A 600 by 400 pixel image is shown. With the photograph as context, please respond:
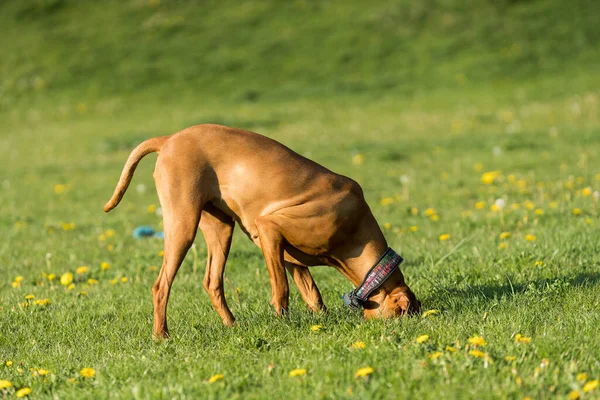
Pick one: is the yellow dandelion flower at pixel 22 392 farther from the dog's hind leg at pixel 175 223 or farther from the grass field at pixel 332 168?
the dog's hind leg at pixel 175 223

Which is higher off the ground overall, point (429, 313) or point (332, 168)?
point (429, 313)

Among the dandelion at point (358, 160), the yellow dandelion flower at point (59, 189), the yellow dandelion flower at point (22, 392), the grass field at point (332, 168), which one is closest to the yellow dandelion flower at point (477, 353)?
the grass field at point (332, 168)

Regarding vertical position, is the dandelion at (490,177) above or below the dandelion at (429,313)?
below

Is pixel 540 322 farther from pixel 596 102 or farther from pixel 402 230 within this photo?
pixel 596 102

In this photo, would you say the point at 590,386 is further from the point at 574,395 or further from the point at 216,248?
the point at 216,248

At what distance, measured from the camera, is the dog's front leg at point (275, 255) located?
4.85 metres

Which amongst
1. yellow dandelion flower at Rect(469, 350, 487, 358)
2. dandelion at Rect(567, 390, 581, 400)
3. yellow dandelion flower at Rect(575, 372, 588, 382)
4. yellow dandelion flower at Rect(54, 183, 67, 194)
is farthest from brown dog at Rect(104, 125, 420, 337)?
yellow dandelion flower at Rect(54, 183, 67, 194)

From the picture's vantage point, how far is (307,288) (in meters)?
5.28

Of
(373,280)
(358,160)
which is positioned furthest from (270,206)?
(358,160)

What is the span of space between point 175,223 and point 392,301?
55.9 inches

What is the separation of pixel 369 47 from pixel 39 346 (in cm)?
2151

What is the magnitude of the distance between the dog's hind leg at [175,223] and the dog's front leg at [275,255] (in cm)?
41

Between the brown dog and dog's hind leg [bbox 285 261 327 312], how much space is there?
0.28m

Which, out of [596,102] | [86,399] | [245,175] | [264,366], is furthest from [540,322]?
[596,102]
